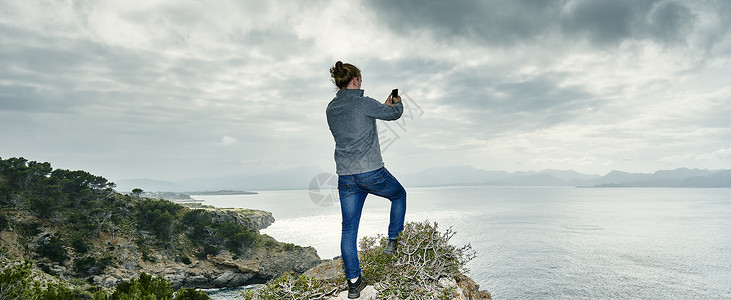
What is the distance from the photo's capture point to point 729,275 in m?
64.1

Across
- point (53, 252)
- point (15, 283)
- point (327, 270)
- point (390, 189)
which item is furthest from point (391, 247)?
point (53, 252)

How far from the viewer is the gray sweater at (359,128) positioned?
4.81m

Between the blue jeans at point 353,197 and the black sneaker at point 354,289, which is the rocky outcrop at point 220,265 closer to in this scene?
the black sneaker at point 354,289

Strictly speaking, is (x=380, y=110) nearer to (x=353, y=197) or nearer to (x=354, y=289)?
(x=353, y=197)

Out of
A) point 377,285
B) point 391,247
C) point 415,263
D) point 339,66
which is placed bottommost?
point 377,285

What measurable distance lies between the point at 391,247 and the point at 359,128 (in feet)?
6.53

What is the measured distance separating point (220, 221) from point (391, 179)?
7858cm

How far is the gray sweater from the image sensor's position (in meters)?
4.81

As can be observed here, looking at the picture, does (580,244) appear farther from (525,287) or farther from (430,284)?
(430,284)

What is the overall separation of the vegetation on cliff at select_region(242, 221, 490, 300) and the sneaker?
0.28 feet

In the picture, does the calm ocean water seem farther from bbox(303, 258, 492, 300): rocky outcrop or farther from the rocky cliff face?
bbox(303, 258, 492, 300): rocky outcrop

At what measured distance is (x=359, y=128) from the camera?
4840mm

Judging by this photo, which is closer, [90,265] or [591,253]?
[90,265]

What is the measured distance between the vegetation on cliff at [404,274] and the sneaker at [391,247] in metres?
0.09
